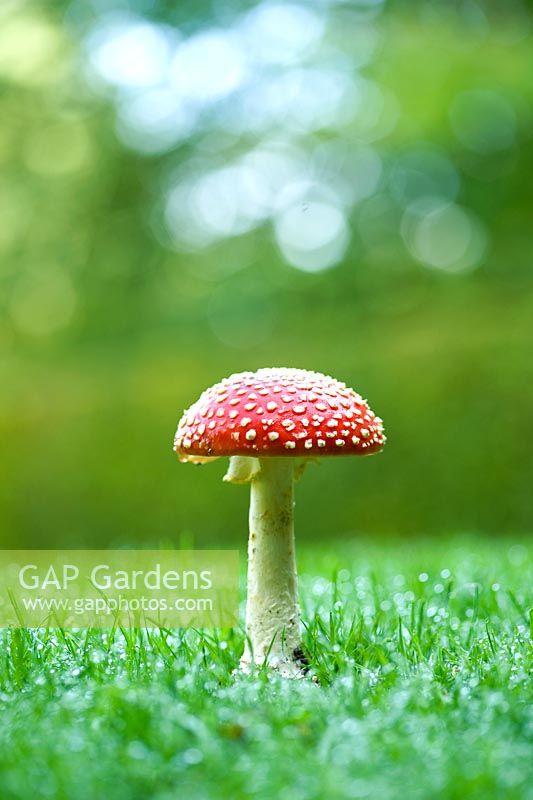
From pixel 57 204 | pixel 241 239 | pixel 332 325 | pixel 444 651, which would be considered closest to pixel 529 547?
pixel 444 651

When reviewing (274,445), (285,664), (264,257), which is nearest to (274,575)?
(285,664)

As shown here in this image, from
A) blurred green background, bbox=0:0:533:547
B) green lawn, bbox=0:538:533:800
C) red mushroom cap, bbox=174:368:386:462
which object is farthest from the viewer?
blurred green background, bbox=0:0:533:547

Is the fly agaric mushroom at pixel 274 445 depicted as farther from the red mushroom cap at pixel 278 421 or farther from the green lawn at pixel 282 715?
the green lawn at pixel 282 715

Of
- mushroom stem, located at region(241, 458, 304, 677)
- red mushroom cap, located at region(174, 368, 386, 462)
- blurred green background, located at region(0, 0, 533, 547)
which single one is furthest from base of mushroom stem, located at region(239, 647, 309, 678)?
→ blurred green background, located at region(0, 0, 533, 547)

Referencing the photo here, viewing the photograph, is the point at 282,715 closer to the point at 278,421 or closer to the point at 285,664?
the point at 285,664

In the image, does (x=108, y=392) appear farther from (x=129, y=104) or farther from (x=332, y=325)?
(x=129, y=104)

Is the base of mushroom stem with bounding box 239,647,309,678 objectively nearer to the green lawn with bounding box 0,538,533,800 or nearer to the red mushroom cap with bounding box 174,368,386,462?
the green lawn with bounding box 0,538,533,800

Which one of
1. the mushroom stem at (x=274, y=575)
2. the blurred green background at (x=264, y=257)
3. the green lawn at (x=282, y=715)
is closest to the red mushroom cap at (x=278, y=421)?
the mushroom stem at (x=274, y=575)
